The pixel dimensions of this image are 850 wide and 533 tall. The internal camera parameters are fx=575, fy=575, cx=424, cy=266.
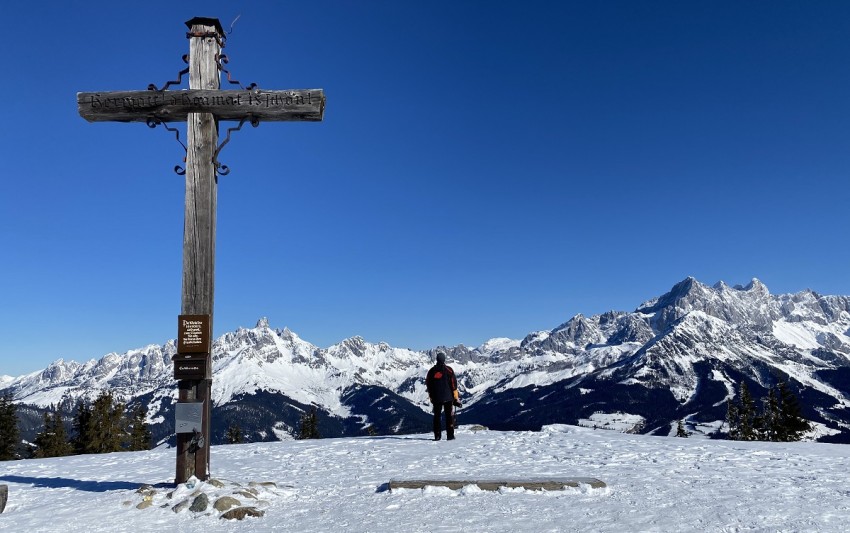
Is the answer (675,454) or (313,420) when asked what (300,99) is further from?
(313,420)

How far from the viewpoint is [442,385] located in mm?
20203

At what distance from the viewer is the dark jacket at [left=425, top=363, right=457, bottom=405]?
2000 cm

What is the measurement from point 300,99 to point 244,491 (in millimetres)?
8024

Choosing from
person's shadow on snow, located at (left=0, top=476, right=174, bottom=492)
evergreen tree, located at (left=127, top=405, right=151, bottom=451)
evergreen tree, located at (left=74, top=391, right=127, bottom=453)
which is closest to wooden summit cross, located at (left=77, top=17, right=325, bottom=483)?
person's shadow on snow, located at (left=0, top=476, right=174, bottom=492)

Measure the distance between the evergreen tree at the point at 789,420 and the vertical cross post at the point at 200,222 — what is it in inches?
2592

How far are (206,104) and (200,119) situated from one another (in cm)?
36

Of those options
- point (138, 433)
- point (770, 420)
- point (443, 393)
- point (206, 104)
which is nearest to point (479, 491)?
point (206, 104)

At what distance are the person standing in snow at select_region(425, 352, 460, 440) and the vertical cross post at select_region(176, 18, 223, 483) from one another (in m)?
9.47

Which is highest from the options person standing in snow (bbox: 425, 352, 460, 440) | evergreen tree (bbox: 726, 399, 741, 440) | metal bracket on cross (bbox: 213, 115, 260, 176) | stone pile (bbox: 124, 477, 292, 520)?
metal bracket on cross (bbox: 213, 115, 260, 176)

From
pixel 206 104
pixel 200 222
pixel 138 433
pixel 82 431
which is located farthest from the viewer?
pixel 138 433

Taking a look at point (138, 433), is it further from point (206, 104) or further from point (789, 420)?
point (789, 420)

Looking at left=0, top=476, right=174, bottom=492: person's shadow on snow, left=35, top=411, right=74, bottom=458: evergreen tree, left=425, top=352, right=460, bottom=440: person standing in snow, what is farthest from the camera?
left=35, top=411, right=74, bottom=458: evergreen tree

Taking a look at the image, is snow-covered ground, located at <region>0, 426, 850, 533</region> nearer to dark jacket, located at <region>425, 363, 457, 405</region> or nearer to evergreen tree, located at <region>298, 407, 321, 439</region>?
dark jacket, located at <region>425, 363, 457, 405</region>

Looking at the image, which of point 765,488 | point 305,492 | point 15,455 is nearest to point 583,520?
point 765,488
